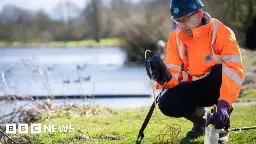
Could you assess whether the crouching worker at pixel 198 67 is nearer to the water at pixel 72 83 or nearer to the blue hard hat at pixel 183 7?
Answer: the blue hard hat at pixel 183 7

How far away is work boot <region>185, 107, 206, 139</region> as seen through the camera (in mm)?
4809

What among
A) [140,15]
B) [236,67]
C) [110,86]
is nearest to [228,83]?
[236,67]

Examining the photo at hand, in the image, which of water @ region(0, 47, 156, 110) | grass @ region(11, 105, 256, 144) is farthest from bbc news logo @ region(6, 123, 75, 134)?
water @ region(0, 47, 156, 110)

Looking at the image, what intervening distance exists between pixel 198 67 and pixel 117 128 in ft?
5.57

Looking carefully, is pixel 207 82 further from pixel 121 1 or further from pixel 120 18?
pixel 121 1

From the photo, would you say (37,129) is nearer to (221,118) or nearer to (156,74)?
(156,74)

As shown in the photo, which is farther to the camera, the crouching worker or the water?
the water

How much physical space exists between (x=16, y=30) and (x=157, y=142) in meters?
24.6

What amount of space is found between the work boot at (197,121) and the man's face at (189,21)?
84 centimetres

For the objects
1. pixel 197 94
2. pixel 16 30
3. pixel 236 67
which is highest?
pixel 236 67

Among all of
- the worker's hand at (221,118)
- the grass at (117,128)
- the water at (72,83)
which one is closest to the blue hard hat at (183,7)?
the worker's hand at (221,118)

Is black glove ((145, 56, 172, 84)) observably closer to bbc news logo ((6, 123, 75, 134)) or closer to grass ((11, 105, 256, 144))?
grass ((11, 105, 256, 144))

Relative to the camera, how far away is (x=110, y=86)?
591 inches

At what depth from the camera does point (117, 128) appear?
5.88 metres
